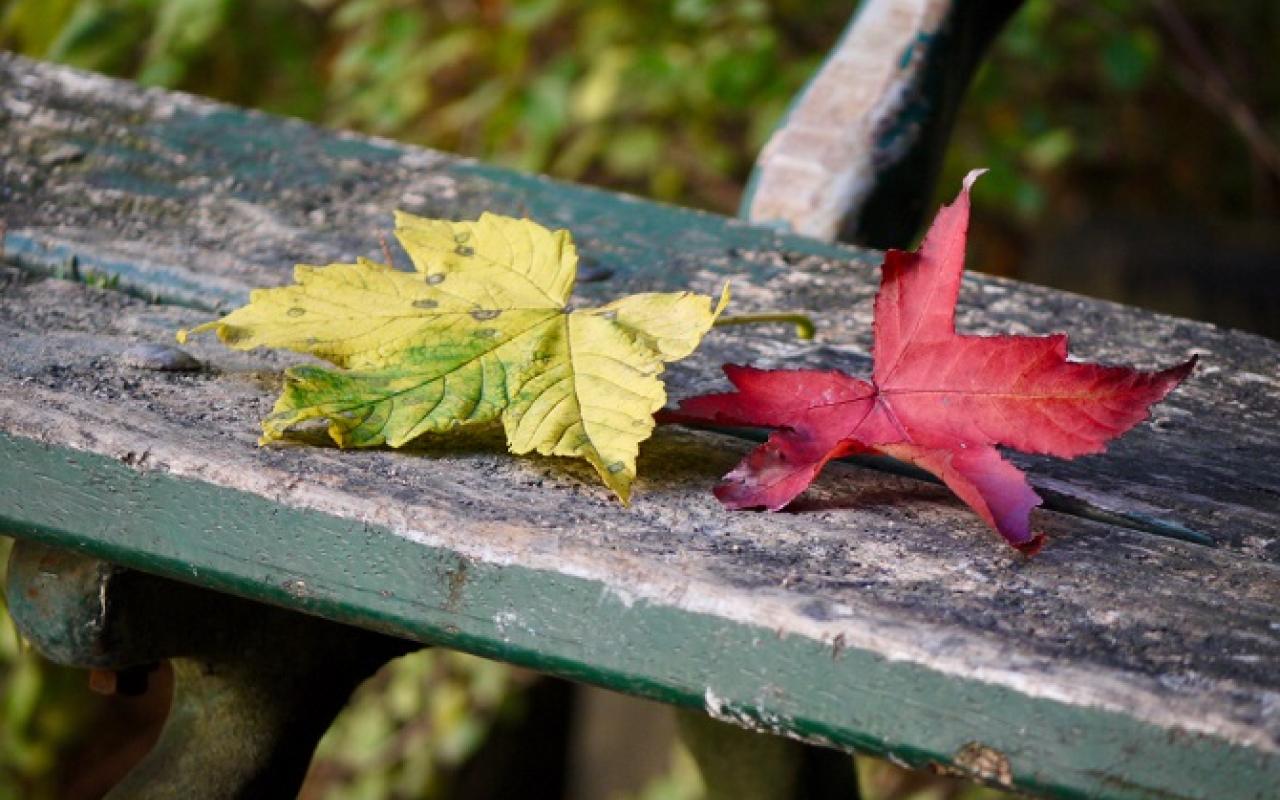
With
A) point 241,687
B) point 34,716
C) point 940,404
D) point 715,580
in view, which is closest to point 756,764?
point 241,687

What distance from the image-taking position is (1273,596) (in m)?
0.70

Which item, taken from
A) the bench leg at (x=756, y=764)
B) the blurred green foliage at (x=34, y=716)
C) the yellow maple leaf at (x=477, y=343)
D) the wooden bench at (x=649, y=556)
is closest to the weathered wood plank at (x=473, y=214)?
the wooden bench at (x=649, y=556)

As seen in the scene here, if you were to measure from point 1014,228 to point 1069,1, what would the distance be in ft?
5.71

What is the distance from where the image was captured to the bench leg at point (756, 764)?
1.34 meters

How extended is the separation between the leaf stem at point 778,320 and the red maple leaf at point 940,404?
0.14 meters

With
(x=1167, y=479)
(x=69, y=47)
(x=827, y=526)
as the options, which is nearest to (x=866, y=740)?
(x=827, y=526)

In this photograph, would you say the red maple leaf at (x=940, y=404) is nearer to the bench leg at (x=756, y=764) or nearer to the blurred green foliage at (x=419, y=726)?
the bench leg at (x=756, y=764)

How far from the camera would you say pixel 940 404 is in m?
0.80

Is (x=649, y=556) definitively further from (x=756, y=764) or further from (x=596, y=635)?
(x=756, y=764)

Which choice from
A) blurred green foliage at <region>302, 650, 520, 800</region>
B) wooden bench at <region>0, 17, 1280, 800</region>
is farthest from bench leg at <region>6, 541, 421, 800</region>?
blurred green foliage at <region>302, 650, 520, 800</region>

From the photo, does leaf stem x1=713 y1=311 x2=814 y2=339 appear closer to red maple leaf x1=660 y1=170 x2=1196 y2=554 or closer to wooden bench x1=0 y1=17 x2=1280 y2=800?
wooden bench x1=0 y1=17 x2=1280 y2=800

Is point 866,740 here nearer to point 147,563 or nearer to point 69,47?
point 147,563

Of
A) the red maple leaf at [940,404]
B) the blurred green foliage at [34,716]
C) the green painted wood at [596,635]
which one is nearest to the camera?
the green painted wood at [596,635]

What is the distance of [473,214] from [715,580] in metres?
0.73
